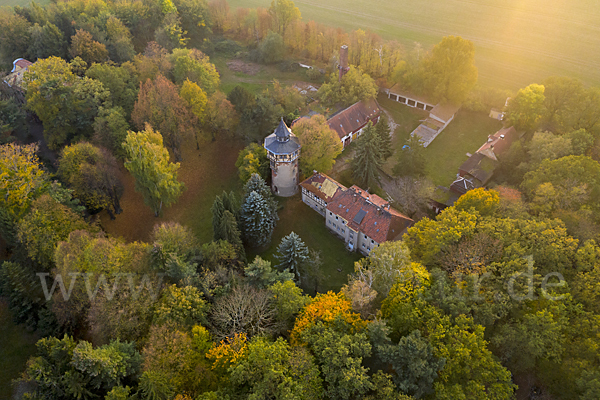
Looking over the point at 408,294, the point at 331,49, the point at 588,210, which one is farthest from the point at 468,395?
the point at 331,49

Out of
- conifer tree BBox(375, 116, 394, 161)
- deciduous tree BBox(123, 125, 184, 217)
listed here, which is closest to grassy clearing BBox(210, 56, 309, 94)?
conifer tree BBox(375, 116, 394, 161)

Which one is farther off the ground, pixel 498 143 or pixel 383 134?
pixel 383 134

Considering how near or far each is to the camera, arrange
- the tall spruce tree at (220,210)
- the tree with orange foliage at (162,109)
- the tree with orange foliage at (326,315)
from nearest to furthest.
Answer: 1. the tree with orange foliage at (326,315)
2. the tall spruce tree at (220,210)
3. the tree with orange foliage at (162,109)

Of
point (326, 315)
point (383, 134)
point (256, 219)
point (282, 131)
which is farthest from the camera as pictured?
point (383, 134)

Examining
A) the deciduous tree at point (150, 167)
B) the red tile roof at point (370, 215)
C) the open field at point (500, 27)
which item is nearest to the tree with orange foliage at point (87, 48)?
the deciduous tree at point (150, 167)

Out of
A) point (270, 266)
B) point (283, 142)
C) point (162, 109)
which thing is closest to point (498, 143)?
point (283, 142)

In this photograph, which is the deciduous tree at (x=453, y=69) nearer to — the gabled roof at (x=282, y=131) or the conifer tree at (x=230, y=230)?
the gabled roof at (x=282, y=131)

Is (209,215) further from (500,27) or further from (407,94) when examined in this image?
(500,27)
